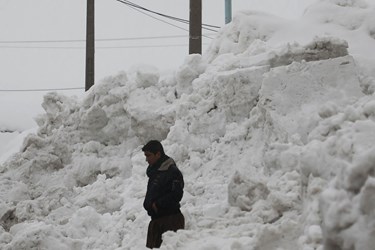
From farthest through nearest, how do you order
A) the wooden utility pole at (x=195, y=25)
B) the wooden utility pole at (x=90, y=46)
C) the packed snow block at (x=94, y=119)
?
the wooden utility pole at (x=90, y=46), the wooden utility pole at (x=195, y=25), the packed snow block at (x=94, y=119)

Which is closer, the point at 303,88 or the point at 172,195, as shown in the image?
the point at 172,195

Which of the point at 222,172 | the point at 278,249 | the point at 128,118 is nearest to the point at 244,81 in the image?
the point at 222,172

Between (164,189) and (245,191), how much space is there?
989mm

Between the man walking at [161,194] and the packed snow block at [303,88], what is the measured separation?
2.23 metres

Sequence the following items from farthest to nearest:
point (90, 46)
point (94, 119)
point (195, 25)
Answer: point (90, 46) → point (195, 25) → point (94, 119)

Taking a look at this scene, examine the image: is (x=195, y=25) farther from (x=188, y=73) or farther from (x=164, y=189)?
(x=164, y=189)

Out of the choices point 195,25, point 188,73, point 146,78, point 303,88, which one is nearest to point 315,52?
point 303,88

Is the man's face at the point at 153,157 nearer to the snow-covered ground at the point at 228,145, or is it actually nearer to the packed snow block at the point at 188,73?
the snow-covered ground at the point at 228,145

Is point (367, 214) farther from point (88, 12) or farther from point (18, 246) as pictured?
point (88, 12)

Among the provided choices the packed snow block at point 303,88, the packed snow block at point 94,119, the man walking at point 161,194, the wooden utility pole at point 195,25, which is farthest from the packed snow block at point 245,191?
the wooden utility pole at point 195,25

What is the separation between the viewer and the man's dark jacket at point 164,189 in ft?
15.6

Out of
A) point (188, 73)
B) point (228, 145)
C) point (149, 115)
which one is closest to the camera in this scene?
point (228, 145)

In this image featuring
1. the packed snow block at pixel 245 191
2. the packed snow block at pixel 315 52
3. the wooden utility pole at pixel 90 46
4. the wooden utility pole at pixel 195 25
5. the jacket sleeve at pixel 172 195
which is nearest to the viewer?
the jacket sleeve at pixel 172 195

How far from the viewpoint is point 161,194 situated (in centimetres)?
477
